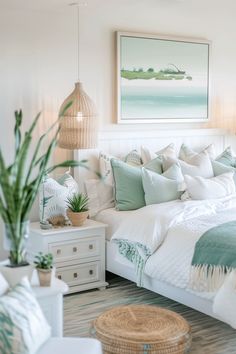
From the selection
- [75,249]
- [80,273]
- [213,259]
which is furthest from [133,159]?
[213,259]

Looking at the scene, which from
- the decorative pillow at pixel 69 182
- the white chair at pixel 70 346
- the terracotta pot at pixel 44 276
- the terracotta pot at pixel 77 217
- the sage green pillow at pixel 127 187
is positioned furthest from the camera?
the sage green pillow at pixel 127 187

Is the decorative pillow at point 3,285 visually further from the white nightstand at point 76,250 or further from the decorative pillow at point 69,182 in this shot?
the decorative pillow at point 69,182

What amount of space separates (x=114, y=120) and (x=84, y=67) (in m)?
0.56

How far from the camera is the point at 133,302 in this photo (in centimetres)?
429

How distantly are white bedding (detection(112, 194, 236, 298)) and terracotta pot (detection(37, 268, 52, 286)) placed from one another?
128 centimetres

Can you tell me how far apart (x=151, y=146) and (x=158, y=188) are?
838 millimetres

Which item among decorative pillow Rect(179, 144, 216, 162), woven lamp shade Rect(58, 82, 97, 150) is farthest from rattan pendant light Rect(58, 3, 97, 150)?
decorative pillow Rect(179, 144, 216, 162)

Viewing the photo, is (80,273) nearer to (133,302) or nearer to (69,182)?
(133,302)

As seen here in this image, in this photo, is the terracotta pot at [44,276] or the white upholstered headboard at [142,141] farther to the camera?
the white upholstered headboard at [142,141]

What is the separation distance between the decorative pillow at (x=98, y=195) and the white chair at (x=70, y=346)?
2318 millimetres

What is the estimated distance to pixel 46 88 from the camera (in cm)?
474

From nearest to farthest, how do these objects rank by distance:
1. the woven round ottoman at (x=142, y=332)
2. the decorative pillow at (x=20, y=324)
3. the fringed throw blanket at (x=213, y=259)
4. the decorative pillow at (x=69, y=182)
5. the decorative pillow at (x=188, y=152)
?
the decorative pillow at (x=20, y=324)
the woven round ottoman at (x=142, y=332)
the fringed throw blanket at (x=213, y=259)
the decorative pillow at (x=69, y=182)
the decorative pillow at (x=188, y=152)

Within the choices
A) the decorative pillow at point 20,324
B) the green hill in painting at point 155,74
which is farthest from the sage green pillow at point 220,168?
the decorative pillow at point 20,324

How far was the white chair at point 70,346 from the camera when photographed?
2461 mm
